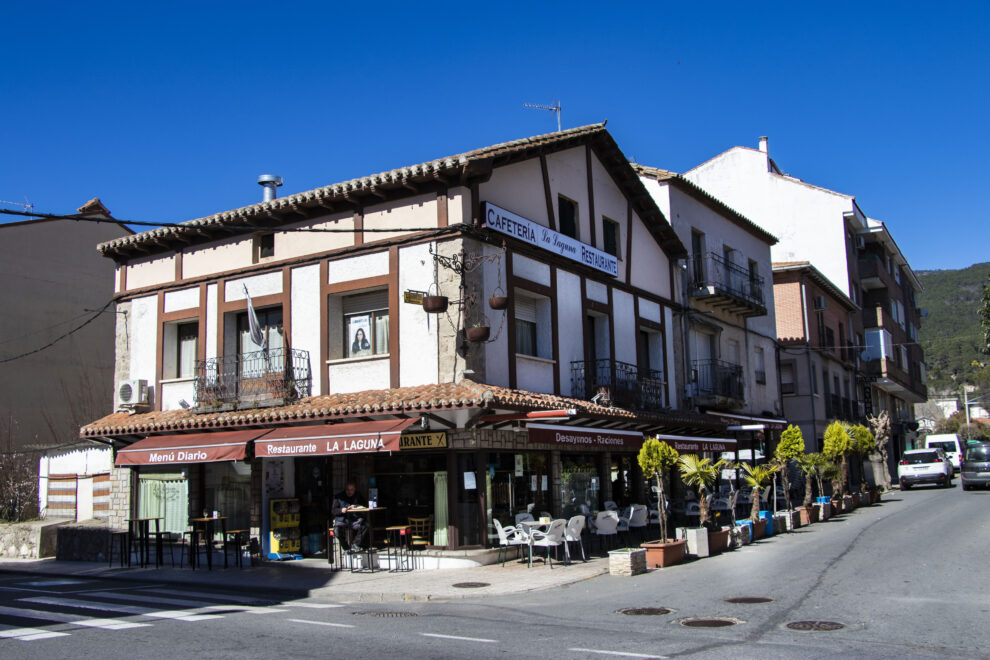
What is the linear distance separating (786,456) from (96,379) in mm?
22116

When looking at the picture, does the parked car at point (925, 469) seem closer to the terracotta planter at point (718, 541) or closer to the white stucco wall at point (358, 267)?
the terracotta planter at point (718, 541)

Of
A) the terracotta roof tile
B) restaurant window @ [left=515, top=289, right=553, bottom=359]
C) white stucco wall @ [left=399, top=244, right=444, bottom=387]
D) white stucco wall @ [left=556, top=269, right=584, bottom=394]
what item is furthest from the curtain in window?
white stucco wall @ [left=556, top=269, right=584, bottom=394]

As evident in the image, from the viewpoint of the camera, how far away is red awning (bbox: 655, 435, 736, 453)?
19164 millimetres

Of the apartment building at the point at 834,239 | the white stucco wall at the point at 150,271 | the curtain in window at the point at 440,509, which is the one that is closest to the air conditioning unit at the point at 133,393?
the white stucco wall at the point at 150,271

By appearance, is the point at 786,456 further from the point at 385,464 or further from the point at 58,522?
the point at 58,522

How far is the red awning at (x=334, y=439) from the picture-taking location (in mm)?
14594

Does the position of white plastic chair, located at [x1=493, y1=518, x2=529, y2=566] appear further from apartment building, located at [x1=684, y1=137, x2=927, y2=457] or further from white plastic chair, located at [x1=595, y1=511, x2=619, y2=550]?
apartment building, located at [x1=684, y1=137, x2=927, y2=457]

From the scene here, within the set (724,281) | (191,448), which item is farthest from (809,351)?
(191,448)

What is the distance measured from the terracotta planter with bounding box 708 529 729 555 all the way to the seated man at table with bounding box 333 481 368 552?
6.47 meters

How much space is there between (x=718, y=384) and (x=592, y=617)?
15618 millimetres

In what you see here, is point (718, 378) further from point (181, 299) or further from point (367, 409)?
point (181, 299)

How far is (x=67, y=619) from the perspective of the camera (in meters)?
10.4

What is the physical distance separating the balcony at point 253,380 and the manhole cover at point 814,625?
11.1 metres

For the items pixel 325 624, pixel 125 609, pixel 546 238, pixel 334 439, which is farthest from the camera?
pixel 546 238
